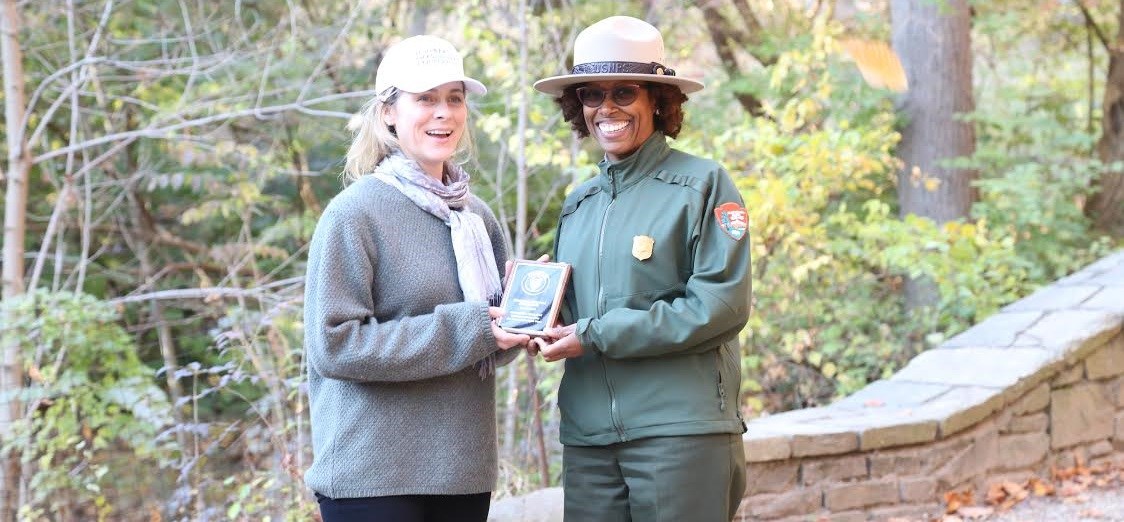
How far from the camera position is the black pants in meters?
2.33

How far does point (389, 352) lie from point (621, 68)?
892 mm

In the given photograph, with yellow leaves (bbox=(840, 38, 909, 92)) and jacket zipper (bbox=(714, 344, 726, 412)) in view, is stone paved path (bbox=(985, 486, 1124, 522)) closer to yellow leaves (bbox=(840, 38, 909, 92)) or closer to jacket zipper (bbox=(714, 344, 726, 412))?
jacket zipper (bbox=(714, 344, 726, 412))

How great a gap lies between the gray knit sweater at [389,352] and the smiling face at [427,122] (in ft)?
0.40

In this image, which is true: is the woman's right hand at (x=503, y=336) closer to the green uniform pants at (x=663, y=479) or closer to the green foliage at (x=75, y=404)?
the green uniform pants at (x=663, y=479)

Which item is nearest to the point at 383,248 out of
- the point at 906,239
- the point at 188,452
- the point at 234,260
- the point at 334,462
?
the point at 334,462

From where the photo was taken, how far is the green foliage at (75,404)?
5203 millimetres

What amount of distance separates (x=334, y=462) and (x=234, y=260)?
273 inches

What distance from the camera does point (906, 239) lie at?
610 centimetres

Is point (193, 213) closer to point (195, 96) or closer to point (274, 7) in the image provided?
point (195, 96)

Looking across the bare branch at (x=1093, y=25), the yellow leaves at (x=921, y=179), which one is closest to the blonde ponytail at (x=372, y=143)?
the yellow leaves at (x=921, y=179)

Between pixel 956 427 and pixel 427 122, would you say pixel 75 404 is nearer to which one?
pixel 427 122

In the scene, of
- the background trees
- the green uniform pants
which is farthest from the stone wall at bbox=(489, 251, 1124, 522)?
the green uniform pants

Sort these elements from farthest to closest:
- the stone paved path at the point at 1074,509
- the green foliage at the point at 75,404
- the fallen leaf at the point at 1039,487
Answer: the green foliage at the point at 75,404 < the fallen leaf at the point at 1039,487 < the stone paved path at the point at 1074,509

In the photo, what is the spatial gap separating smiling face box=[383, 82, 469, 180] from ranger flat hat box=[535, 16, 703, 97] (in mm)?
291
